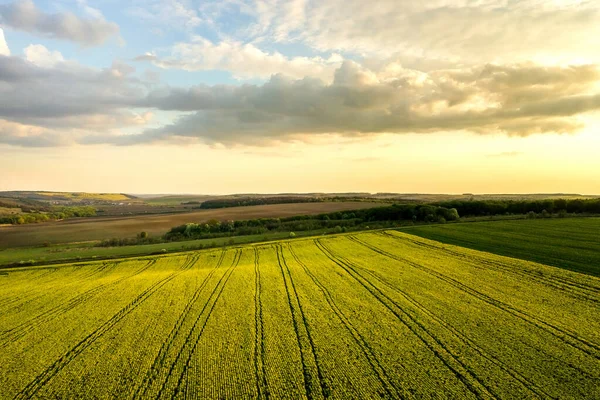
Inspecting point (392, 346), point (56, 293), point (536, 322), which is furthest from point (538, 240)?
point (56, 293)

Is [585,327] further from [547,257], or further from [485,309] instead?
[547,257]

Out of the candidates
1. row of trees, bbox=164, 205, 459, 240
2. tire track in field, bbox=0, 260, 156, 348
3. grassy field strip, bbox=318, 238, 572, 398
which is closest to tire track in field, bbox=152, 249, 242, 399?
tire track in field, bbox=0, 260, 156, 348

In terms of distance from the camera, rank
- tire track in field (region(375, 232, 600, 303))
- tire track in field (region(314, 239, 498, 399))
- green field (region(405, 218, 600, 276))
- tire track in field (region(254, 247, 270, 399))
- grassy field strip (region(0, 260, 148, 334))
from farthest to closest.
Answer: green field (region(405, 218, 600, 276)), grassy field strip (region(0, 260, 148, 334)), tire track in field (region(375, 232, 600, 303)), tire track in field (region(254, 247, 270, 399)), tire track in field (region(314, 239, 498, 399))

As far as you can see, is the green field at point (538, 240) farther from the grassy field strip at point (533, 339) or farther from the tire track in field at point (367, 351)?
the tire track in field at point (367, 351)

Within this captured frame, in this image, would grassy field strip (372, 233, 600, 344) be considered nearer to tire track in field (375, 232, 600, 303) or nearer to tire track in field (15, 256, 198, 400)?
tire track in field (375, 232, 600, 303)

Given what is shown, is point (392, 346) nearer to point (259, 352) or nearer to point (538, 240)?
point (259, 352)

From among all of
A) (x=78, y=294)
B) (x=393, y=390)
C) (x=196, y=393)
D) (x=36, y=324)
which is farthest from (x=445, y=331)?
(x=78, y=294)
